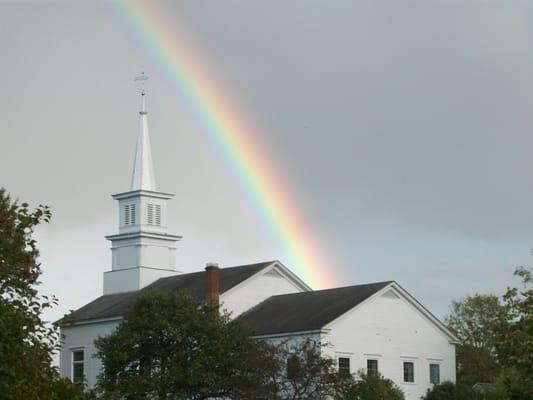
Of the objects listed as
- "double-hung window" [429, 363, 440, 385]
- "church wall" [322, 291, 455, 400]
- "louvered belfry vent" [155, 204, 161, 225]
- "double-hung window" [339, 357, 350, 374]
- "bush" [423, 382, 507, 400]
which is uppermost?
"louvered belfry vent" [155, 204, 161, 225]

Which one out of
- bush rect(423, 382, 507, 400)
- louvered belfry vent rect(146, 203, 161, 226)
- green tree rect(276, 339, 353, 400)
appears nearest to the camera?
green tree rect(276, 339, 353, 400)

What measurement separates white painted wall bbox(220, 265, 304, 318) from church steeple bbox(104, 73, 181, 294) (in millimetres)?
12323

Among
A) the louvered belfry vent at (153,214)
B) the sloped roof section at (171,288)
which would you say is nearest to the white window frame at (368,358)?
the sloped roof section at (171,288)

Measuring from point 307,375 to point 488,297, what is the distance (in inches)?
2462

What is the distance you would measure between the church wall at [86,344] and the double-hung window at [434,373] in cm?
2008

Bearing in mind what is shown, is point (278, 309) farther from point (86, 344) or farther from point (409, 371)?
point (86, 344)

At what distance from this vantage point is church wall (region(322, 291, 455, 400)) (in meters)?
70.9

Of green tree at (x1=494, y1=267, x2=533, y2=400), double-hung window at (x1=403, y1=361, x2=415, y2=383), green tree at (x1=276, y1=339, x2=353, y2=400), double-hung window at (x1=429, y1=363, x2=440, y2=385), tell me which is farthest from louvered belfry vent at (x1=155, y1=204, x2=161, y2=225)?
green tree at (x1=494, y1=267, x2=533, y2=400)

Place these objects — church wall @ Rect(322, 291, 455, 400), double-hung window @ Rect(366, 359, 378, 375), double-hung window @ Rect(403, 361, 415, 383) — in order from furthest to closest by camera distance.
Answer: double-hung window @ Rect(403, 361, 415, 383) < double-hung window @ Rect(366, 359, 378, 375) < church wall @ Rect(322, 291, 455, 400)

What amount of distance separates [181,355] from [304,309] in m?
14.8

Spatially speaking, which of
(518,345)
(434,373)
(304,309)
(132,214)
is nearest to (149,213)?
(132,214)

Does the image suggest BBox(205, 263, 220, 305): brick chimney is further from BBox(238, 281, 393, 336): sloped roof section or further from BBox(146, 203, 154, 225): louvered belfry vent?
BBox(146, 203, 154, 225): louvered belfry vent

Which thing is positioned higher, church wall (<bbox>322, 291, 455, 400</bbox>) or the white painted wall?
the white painted wall

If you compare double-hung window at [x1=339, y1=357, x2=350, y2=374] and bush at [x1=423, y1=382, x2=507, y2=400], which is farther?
double-hung window at [x1=339, y1=357, x2=350, y2=374]
